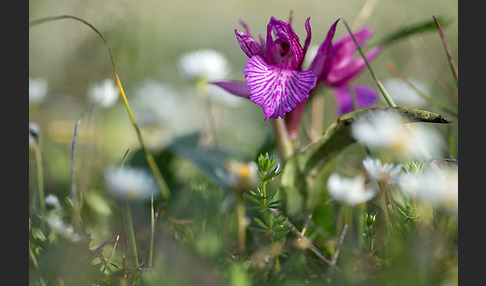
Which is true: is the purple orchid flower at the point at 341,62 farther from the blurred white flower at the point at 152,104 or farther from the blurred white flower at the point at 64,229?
the blurred white flower at the point at 152,104

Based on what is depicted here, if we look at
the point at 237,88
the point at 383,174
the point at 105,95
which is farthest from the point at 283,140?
the point at 105,95

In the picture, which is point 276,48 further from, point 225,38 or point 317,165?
point 225,38

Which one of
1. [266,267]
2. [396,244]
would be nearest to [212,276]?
[266,267]

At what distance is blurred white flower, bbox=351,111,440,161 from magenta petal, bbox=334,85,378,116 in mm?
214

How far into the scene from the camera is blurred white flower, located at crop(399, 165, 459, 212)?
0.61 m

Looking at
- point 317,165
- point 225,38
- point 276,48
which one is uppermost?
point 276,48

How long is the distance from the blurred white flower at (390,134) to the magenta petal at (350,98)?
0.21 metres

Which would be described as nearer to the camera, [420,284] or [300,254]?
A: [420,284]

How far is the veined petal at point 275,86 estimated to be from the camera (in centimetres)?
79

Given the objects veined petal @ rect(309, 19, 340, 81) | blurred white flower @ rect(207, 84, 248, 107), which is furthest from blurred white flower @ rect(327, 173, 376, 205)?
blurred white flower @ rect(207, 84, 248, 107)

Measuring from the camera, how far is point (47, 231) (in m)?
0.82

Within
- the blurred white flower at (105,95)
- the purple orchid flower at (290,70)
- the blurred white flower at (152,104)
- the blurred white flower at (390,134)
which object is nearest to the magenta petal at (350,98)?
the purple orchid flower at (290,70)

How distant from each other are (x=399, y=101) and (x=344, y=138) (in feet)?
1.89

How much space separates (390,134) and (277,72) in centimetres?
23
